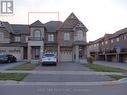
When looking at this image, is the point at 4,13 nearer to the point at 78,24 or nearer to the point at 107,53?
the point at 78,24

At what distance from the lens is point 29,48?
4938 centimetres

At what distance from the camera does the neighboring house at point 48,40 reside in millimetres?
51188

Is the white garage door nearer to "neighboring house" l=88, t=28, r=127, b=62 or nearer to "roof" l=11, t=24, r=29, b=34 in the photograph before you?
"neighboring house" l=88, t=28, r=127, b=62

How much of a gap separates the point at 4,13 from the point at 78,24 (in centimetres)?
1999

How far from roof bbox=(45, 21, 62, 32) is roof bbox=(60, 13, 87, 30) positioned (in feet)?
8.31

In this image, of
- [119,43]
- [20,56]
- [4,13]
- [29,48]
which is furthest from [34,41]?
[119,43]

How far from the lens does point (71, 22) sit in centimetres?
5403

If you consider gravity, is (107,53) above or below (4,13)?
below

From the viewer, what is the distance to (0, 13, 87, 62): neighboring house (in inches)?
2015

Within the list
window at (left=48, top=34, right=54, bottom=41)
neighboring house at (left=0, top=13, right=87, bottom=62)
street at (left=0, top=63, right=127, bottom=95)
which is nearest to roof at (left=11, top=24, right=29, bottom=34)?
neighboring house at (left=0, top=13, right=87, bottom=62)

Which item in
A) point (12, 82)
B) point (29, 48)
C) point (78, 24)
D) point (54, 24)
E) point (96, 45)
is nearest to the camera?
point (12, 82)
